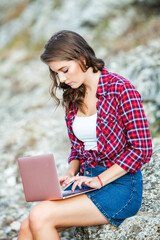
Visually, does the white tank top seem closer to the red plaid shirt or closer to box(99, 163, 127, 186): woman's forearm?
the red plaid shirt

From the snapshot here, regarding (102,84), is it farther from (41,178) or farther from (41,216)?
(41,216)

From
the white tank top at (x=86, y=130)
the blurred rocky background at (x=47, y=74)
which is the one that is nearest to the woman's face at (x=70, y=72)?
the white tank top at (x=86, y=130)

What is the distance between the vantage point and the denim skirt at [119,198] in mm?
2277

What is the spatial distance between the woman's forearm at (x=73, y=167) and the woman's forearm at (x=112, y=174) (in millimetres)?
474

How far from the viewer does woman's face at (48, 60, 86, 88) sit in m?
2.41

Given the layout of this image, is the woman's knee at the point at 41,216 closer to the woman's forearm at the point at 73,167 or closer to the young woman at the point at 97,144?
the young woman at the point at 97,144

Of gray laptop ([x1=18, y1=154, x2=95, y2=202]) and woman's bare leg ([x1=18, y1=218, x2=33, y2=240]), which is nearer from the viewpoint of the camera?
gray laptop ([x1=18, y1=154, x2=95, y2=202])

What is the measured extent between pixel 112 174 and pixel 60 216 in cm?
51

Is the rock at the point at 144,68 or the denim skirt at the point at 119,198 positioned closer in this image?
the denim skirt at the point at 119,198

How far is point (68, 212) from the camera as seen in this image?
222 cm

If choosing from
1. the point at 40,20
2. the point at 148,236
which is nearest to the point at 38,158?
the point at 148,236

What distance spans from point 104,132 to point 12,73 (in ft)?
29.1

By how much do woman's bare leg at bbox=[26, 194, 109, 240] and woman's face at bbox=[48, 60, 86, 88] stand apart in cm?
96

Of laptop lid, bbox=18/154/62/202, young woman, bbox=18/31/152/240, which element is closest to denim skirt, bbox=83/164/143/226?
young woman, bbox=18/31/152/240
